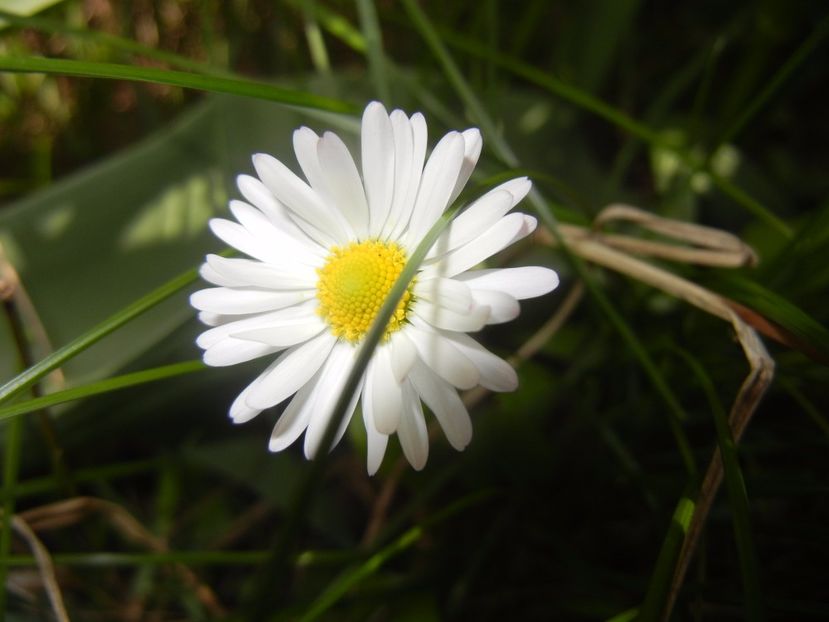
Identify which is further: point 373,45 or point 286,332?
point 373,45

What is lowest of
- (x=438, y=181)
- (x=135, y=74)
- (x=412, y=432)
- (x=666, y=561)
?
(x=666, y=561)

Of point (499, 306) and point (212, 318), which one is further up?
point (212, 318)

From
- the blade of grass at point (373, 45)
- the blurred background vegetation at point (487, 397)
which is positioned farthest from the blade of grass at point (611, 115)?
the blade of grass at point (373, 45)

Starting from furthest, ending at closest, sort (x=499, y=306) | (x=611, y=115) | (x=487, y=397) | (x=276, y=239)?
(x=487, y=397)
(x=611, y=115)
(x=276, y=239)
(x=499, y=306)

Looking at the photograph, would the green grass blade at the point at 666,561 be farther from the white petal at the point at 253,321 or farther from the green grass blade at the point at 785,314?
the white petal at the point at 253,321

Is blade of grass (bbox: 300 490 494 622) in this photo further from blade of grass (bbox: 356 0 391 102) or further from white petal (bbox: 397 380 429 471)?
blade of grass (bbox: 356 0 391 102)

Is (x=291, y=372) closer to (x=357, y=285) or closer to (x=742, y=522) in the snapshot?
(x=357, y=285)

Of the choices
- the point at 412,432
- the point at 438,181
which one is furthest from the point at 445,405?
the point at 438,181

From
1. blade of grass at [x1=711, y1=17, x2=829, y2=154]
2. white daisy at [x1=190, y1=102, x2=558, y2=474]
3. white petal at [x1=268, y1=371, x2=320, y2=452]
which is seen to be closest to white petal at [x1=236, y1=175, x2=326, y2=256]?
white daisy at [x1=190, y1=102, x2=558, y2=474]
